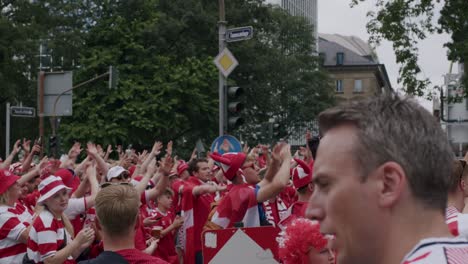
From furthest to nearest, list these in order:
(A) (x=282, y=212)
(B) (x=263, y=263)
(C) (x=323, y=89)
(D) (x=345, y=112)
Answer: (C) (x=323, y=89), (A) (x=282, y=212), (B) (x=263, y=263), (D) (x=345, y=112)

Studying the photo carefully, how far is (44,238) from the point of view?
6.82 meters

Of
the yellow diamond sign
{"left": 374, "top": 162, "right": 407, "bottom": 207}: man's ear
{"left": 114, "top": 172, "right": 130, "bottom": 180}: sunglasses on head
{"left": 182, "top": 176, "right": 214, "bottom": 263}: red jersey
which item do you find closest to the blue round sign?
the yellow diamond sign

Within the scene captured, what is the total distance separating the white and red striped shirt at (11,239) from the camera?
24.5ft

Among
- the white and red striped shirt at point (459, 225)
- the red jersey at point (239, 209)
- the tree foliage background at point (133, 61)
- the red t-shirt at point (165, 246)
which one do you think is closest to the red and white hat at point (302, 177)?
the red jersey at point (239, 209)

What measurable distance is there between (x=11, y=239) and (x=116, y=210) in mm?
2990

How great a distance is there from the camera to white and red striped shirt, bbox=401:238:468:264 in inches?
73.5

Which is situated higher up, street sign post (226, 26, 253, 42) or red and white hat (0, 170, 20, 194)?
street sign post (226, 26, 253, 42)

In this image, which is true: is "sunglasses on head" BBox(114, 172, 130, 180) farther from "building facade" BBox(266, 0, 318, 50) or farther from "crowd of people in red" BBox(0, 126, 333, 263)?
"building facade" BBox(266, 0, 318, 50)

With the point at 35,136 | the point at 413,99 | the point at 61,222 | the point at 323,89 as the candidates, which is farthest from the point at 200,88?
the point at 413,99

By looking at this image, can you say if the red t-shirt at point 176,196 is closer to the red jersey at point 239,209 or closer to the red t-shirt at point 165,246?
the red t-shirt at point 165,246

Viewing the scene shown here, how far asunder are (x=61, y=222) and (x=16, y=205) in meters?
1.43

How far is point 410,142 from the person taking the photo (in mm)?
1963

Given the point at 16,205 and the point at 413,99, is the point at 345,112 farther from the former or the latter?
the point at 16,205

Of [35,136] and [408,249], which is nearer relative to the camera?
[408,249]
